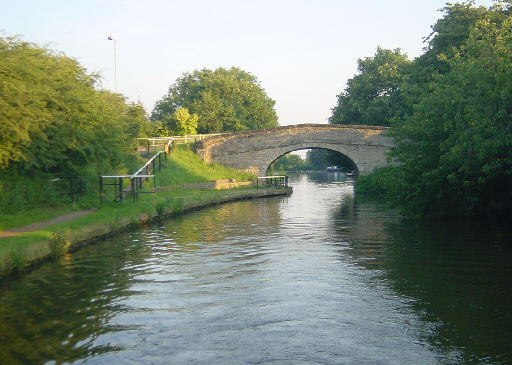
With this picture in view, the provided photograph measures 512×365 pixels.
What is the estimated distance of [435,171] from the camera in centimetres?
1647

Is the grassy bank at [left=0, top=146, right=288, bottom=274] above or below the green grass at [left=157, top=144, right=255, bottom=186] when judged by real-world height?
below

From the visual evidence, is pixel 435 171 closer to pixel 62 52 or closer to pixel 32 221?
pixel 32 221

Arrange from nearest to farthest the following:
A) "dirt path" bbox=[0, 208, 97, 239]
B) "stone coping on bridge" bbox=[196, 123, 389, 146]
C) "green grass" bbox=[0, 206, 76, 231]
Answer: "dirt path" bbox=[0, 208, 97, 239], "green grass" bbox=[0, 206, 76, 231], "stone coping on bridge" bbox=[196, 123, 389, 146]

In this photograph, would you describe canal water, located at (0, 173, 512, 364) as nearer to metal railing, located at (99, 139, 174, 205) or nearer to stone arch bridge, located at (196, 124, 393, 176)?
metal railing, located at (99, 139, 174, 205)

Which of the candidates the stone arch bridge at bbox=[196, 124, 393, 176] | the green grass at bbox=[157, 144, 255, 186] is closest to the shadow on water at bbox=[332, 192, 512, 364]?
the green grass at bbox=[157, 144, 255, 186]

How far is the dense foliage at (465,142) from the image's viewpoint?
1490 centimetres

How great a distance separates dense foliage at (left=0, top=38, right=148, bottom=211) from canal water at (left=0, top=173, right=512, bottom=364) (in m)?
3.36

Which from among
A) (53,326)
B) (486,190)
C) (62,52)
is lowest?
(53,326)

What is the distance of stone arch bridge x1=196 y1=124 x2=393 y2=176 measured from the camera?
3828cm

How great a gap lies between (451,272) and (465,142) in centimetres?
559

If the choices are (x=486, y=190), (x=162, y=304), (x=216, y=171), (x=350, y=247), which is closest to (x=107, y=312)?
(x=162, y=304)

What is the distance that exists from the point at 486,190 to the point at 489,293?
387 inches

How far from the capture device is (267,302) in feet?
27.8

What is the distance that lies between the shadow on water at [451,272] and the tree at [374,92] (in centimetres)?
2599
